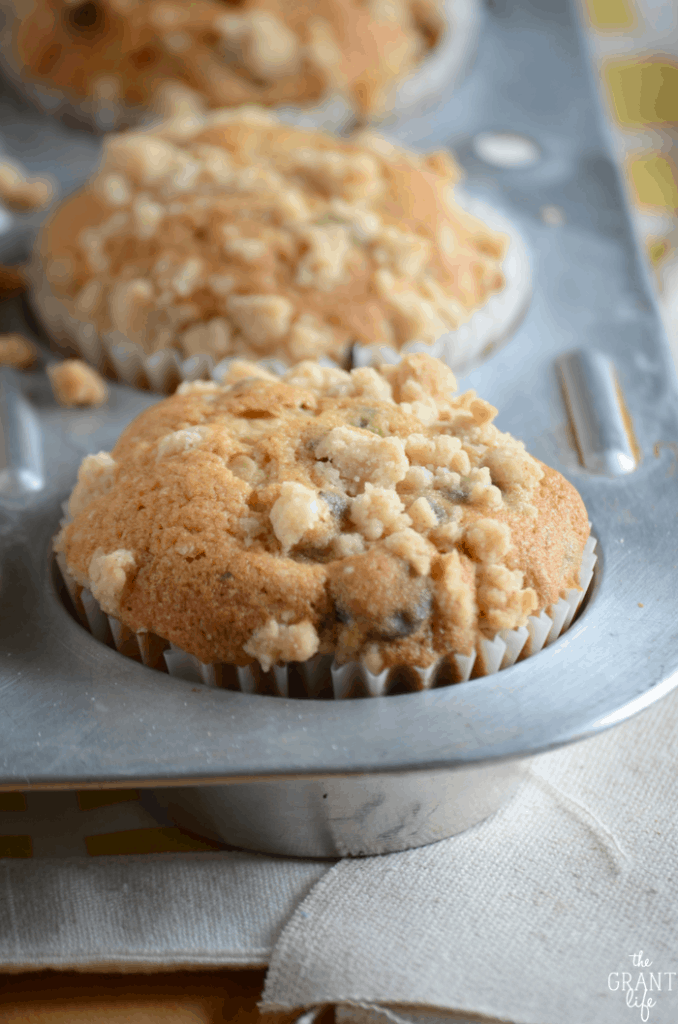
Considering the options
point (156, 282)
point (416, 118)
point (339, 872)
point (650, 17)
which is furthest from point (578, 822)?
point (650, 17)

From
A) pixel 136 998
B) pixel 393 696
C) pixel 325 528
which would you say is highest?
pixel 325 528

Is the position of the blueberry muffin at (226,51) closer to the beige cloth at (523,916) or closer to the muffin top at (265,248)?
the muffin top at (265,248)

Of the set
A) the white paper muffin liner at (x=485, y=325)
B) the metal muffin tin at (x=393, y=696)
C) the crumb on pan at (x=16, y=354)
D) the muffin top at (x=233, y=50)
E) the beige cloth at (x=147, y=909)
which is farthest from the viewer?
the muffin top at (x=233, y=50)

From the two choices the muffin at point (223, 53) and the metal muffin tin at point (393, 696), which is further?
the muffin at point (223, 53)

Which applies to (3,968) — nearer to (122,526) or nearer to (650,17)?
(122,526)

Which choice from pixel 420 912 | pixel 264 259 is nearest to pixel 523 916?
pixel 420 912

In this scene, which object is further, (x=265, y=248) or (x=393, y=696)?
(x=265, y=248)

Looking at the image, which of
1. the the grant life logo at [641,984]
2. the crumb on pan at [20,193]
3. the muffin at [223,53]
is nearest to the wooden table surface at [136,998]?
the the grant life logo at [641,984]

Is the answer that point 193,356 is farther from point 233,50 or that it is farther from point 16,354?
point 233,50
